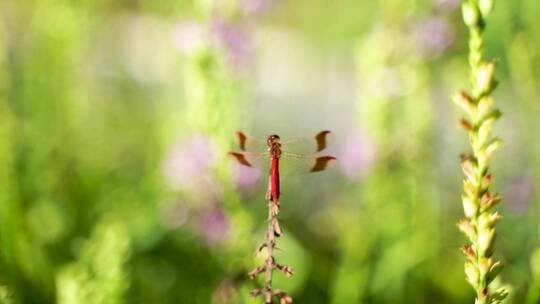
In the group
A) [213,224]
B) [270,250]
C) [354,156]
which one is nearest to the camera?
[270,250]

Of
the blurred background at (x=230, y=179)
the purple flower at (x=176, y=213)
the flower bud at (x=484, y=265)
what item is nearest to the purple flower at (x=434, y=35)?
the blurred background at (x=230, y=179)

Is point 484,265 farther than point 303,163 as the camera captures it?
No

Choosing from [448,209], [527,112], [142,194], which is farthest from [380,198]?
[448,209]

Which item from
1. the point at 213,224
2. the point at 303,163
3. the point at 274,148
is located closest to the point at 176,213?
the point at 213,224

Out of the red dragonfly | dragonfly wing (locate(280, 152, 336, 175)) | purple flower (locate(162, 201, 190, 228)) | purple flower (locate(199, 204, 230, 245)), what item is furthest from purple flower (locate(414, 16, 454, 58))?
dragonfly wing (locate(280, 152, 336, 175))

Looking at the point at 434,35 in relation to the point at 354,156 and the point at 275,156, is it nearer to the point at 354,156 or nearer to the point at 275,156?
the point at 354,156

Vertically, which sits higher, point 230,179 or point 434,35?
point 434,35

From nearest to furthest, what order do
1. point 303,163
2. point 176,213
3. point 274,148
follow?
point 274,148 < point 303,163 < point 176,213

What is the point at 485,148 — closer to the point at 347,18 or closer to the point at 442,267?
the point at 442,267

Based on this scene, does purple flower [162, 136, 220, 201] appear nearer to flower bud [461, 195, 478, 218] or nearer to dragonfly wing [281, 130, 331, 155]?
dragonfly wing [281, 130, 331, 155]
